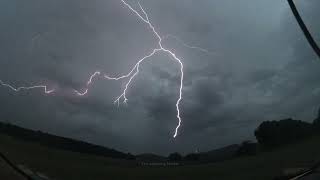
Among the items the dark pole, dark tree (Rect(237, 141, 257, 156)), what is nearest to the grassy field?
dark tree (Rect(237, 141, 257, 156))

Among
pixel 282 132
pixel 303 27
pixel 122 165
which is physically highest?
pixel 282 132

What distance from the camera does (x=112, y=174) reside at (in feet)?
200

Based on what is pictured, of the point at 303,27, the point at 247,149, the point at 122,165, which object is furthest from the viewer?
the point at 247,149

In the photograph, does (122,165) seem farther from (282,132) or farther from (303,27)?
(303,27)

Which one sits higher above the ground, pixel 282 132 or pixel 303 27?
pixel 282 132

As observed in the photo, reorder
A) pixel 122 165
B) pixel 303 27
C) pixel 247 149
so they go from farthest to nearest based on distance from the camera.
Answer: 1. pixel 247 149
2. pixel 122 165
3. pixel 303 27

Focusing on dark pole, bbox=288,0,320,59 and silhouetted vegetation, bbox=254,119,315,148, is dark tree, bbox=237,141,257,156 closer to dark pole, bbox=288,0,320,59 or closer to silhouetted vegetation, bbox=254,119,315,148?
silhouetted vegetation, bbox=254,119,315,148

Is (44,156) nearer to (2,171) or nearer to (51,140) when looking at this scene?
(51,140)

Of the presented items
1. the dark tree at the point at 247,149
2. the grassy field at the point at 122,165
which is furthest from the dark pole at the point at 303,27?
the dark tree at the point at 247,149

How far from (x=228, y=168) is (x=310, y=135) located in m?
36.8

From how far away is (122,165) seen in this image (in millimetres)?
72750

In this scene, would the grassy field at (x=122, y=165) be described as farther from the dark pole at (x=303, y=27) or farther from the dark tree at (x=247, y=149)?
the dark pole at (x=303, y=27)

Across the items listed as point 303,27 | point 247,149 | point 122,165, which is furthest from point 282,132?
point 303,27

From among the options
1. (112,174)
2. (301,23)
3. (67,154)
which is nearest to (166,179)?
(112,174)
